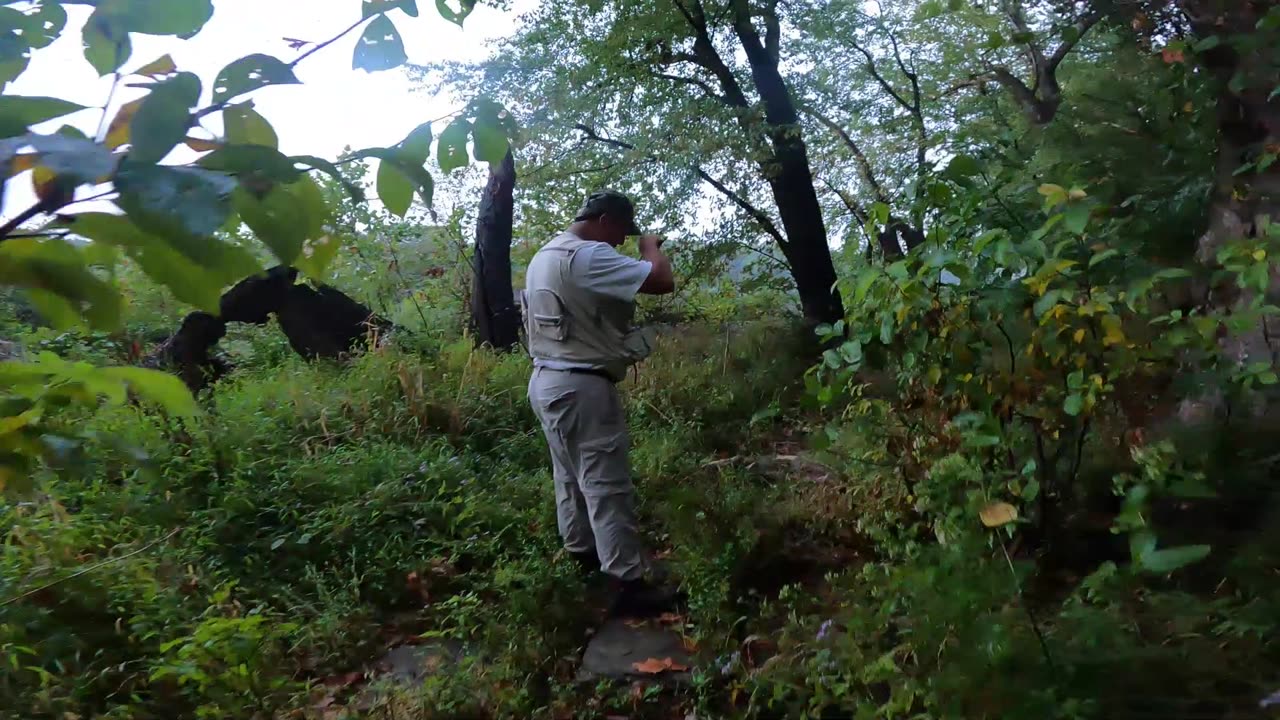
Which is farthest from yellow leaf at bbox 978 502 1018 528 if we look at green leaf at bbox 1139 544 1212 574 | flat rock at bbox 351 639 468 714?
flat rock at bbox 351 639 468 714

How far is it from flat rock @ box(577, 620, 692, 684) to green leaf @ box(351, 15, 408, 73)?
2665 millimetres

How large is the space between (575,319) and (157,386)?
2.78 metres

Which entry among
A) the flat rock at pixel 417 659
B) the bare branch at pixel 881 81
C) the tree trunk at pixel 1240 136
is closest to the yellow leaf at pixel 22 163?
the flat rock at pixel 417 659

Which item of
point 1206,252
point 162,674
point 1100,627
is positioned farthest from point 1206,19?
point 162,674

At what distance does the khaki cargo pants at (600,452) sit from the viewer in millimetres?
3703

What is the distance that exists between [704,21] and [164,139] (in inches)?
303

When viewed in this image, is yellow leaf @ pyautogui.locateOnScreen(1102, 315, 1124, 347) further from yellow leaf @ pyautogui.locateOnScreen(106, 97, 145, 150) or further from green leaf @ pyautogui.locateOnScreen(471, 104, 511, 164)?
yellow leaf @ pyautogui.locateOnScreen(106, 97, 145, 150)

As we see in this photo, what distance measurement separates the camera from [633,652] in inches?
131

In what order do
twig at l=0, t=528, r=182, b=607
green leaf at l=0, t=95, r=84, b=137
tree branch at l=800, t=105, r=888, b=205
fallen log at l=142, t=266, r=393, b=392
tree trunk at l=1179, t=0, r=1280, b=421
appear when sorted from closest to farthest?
green leaf at l=0, t=95, r=84, b=137 → tree trunk at l=1179, t=0, r=1280, b=421 → twig at l=0, t=528, r=182, b=607 → fallen log at l=142, t=266, r=393, b=392 → tree branch at l=800, t=105, r=888, b=205

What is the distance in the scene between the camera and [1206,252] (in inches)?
130

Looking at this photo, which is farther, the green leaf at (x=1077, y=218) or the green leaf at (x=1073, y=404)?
the green leaf at (x=1073, y=404)

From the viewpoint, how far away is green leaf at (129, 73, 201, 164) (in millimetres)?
690

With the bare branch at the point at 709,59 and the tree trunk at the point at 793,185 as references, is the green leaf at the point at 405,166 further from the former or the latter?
the bare branch at the point at 709,59

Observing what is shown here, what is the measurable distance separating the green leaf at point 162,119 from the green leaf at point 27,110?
0.09 metres
